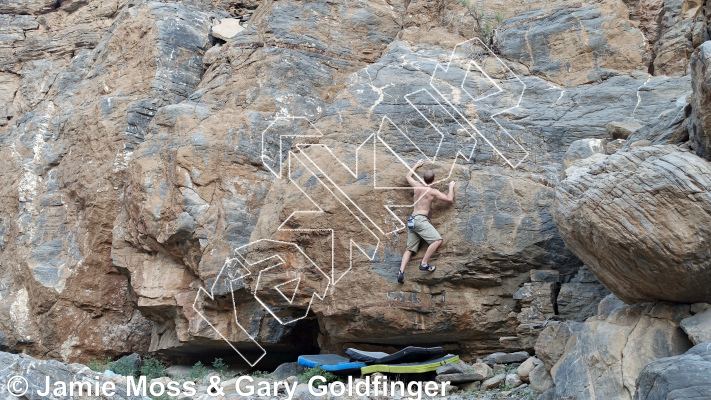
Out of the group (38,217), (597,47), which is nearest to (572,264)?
(597,47)

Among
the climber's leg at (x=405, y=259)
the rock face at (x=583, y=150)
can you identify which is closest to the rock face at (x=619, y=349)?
the rock face at (x=583, y=150)

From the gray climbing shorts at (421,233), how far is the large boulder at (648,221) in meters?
2.27

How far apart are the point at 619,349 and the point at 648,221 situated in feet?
3.45

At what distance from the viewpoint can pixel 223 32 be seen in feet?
42.6

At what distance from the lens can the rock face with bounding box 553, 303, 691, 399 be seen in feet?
17.0

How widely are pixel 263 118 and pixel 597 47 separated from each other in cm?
488

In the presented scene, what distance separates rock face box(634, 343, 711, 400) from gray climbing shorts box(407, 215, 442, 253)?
157 inches

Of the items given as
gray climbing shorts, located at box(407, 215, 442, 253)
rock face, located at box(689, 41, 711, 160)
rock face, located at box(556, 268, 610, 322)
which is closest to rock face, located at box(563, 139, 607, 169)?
rock face, located at box(556, 268, 610, 322)

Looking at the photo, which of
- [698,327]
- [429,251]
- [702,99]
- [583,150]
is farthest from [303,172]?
[698,327]

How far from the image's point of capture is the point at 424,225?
→ 8070 millimetres

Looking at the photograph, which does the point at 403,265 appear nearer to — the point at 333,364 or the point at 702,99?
the point at 333,364

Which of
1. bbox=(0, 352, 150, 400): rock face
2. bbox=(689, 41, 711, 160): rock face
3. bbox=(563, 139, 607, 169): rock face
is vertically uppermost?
bbox=(689, 41, 711, 160): rock face

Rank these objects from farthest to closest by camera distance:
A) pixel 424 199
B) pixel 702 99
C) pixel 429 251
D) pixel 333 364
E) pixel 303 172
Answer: pixel 303 172 → pixel 424 199 → pixel 429 251 → pixel 333 364 → pixel 702 99

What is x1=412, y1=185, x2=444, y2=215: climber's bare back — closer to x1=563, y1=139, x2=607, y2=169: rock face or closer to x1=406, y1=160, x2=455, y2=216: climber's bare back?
x1=406, y1=160, x2=455, y2=216: climber's bare back
